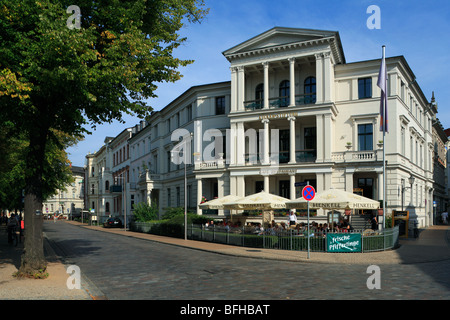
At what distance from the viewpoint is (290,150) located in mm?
34656

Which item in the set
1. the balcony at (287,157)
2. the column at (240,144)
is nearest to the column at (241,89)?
the column at (240,144)

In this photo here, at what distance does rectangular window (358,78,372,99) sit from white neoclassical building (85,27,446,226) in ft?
0.26

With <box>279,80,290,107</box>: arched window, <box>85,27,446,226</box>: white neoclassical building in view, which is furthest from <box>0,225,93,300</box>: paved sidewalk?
<box>279,80,290,107</box>: arched window

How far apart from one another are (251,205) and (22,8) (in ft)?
51.4

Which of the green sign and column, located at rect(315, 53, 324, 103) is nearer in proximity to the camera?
the green sign

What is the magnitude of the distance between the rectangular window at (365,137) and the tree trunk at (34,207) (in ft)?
88.9

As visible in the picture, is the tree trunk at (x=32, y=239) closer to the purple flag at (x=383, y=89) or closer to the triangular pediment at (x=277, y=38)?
the purple flag at (x=383, y=89)

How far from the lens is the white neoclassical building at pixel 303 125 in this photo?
33.2 m

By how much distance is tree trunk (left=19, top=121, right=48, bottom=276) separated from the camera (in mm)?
12070

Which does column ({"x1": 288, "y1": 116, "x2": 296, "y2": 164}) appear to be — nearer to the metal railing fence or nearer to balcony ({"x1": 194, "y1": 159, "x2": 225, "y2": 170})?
balcony ({"x1": 194, "y1": 159, "x2": 225, "y2": 170})

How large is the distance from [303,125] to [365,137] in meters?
5.44

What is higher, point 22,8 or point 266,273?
point 22,8
